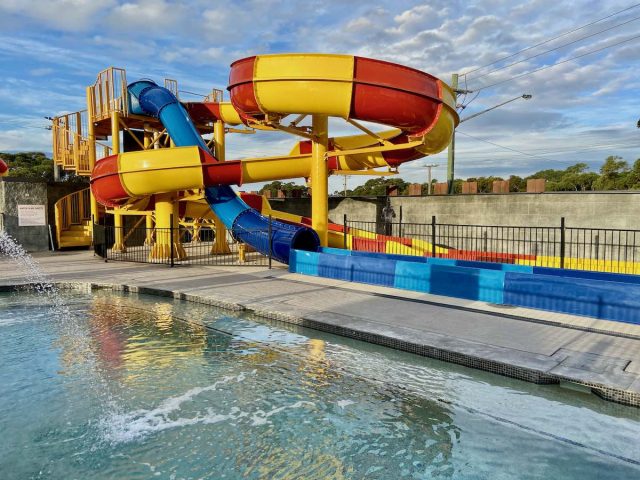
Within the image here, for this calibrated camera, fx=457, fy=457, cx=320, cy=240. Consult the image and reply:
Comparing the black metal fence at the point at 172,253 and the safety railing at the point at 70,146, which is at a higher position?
the safety railing at the point at 70,146

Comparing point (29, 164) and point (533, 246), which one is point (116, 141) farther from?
point (29, 164)

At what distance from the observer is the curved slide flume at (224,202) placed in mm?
14781

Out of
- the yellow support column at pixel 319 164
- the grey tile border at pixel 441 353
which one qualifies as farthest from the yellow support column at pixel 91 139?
the grey tile border at pixel 441 353

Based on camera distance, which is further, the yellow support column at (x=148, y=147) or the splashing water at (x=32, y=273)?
the yellow support column at (x=148, y=147)

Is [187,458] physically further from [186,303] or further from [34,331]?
[186,303]

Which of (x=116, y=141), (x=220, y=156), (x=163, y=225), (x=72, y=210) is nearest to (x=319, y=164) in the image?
(x=220, y=156)

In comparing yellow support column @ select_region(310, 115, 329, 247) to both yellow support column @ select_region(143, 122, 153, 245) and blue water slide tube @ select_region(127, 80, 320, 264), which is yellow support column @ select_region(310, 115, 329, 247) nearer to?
blue water slide tube @ select_region(127, 80, 320, 264)

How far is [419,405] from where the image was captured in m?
5.23

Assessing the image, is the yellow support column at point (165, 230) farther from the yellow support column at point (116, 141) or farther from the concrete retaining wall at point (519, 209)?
the concrete retaining wall at point (519, 209)

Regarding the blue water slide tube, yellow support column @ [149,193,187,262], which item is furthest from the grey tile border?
yellow support column @ [149,193,187,262]

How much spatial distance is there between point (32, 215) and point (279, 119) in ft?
45.7

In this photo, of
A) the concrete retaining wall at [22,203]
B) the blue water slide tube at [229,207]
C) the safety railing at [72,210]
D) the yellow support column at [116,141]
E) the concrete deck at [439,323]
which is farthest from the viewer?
the safety railing at [72,210]

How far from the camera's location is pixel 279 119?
13.9 m

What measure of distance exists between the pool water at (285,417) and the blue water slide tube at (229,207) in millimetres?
7306
